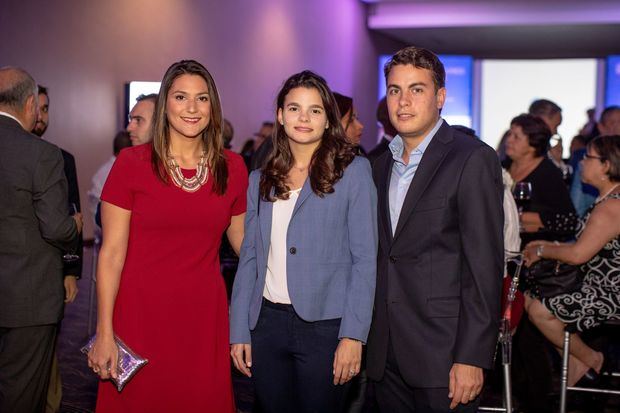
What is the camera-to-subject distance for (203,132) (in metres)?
2.82

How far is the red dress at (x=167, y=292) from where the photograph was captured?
8.66 feet

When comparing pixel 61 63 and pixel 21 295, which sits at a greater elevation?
pixel 61 63

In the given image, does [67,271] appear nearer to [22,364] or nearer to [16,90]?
[22,364]

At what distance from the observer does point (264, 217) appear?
2602mm

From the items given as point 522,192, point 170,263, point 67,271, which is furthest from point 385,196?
point 522,192

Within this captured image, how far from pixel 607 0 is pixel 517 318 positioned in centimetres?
1544

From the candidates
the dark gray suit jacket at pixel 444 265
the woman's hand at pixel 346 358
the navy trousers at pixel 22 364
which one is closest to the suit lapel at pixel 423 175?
the dark gray suit jacket at pixel 444 265

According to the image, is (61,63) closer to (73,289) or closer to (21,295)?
(73,289)

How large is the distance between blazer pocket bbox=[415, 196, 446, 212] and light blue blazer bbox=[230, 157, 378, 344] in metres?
0.18

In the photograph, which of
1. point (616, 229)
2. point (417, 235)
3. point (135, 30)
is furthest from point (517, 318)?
point (135, 30)

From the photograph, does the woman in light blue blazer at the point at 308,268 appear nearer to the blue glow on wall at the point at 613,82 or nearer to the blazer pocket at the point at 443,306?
the blazer pocket at the point at 443,306

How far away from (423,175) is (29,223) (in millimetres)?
1750

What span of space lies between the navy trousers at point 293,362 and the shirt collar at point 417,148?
1.99ft

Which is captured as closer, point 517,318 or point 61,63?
point 517,318
